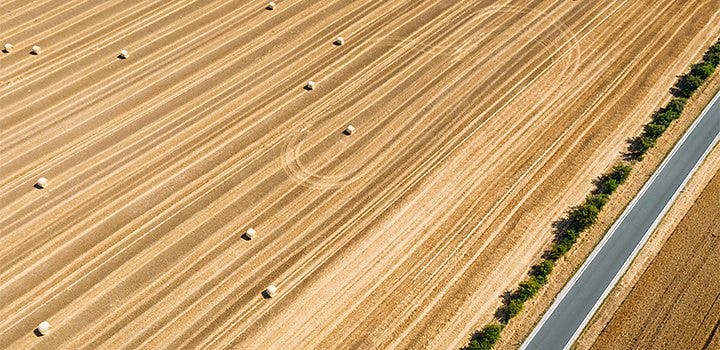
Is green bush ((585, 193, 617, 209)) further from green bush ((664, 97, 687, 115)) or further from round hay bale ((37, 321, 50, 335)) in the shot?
round hay bale ((37, 321, 50, 335))

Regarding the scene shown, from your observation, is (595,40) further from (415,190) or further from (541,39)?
(415,190)

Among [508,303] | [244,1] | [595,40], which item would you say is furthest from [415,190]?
[244,1]

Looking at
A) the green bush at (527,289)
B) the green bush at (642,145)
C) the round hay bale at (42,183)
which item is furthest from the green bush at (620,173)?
the round hay bale at (42,183)

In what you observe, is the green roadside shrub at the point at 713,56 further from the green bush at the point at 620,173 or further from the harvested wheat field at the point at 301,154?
the green bush at the point at 620,173

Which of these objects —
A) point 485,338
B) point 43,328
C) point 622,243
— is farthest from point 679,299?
point 43,328

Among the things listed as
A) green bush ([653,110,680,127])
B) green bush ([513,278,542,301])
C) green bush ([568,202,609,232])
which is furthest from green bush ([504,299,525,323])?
green bush ([653,110,680,127])
